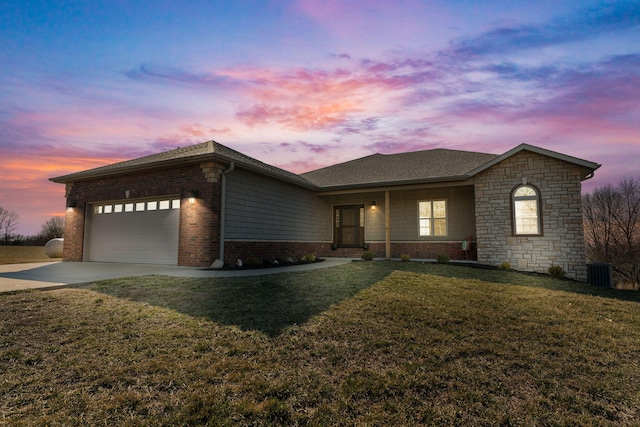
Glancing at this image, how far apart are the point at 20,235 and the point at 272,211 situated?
85.5 feet

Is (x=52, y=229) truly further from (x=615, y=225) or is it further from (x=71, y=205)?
(x=615, y=225)

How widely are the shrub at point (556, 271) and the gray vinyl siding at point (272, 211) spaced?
8992 mm

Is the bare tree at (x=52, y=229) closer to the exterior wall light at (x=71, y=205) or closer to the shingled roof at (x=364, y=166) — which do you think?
the exterior wall light at (x=71, y=205)

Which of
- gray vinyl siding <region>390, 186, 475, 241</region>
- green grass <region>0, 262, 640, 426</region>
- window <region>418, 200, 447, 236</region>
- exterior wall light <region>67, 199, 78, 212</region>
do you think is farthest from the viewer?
window <region>418, 200, 447, 236</region>

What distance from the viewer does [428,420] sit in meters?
2.38

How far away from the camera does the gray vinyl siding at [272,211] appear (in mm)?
10633

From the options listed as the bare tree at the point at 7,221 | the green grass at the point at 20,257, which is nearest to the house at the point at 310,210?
the green grass at the point at 20,257

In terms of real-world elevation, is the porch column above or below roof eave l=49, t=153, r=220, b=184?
below

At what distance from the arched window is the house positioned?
3cm

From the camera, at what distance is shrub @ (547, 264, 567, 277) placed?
33.5 ft

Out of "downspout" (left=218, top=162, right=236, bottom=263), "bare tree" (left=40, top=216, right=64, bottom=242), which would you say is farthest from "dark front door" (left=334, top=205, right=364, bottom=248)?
"bare tree" (left=40, top=216, right=64, bottom=242)

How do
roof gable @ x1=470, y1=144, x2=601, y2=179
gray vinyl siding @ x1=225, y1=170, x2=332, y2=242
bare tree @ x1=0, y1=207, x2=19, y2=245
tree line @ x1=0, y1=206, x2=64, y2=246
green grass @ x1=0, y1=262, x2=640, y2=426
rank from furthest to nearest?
bare tree @ x1=0, y1=207, x2=19, y2=245, tree line @ x1=0, y1=206, x2=64, y2=246, gray vinyl siding @ x1=225, y1=170, x2=332, y2=242, roof gable @ x1=470, y1=144, x2=601, y2=179, green grass @ x1=0, y1=262, x2=640, y2=426

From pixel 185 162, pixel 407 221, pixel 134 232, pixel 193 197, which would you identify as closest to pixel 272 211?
pixel 193 197

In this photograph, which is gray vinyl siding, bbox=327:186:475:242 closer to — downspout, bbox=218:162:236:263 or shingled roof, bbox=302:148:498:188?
shingled roof, bbox=302:148:498:188
